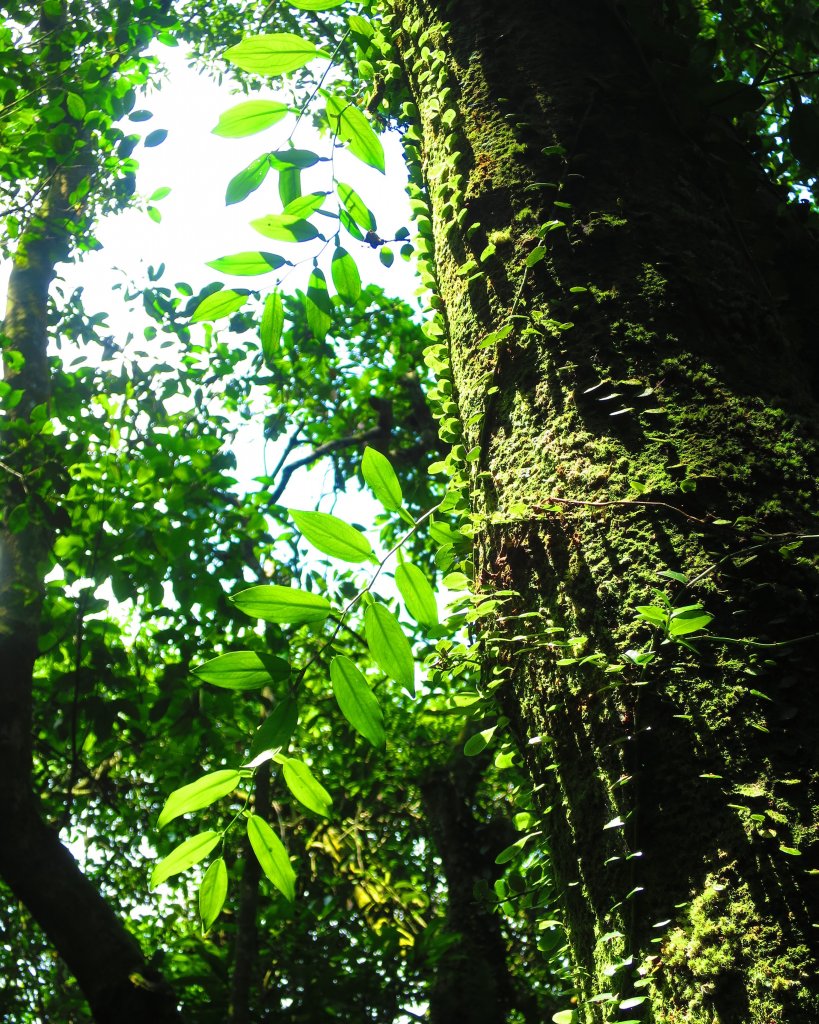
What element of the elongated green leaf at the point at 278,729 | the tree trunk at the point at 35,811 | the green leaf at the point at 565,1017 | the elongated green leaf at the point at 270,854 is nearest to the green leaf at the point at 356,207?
the elongated green leaf at the point at 278,729

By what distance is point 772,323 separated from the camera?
982 millimetres

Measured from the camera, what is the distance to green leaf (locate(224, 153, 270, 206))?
1.11 m

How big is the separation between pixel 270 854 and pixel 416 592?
34cm

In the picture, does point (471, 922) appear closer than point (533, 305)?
No

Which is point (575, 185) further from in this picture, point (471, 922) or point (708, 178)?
point (471, 922)

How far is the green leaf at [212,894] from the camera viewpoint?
90 cm

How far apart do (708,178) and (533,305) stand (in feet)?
1.14

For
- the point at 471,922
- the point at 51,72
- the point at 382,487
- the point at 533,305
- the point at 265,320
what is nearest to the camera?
the point at 382,487

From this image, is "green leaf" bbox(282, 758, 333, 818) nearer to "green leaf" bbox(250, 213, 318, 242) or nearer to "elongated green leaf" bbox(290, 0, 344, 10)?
"green leaf" bbox(250, 213, 318, 242)

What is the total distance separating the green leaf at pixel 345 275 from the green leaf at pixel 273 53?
268 mm

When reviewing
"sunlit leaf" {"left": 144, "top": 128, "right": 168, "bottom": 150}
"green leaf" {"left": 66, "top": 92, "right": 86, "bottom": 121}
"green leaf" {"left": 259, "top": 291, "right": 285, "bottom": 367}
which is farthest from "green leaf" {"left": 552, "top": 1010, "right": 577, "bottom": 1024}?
"green leaf" {"left": 66, "top": 92, "right": 86, "bottom": 121}

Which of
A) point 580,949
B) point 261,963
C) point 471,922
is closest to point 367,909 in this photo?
point 471,922

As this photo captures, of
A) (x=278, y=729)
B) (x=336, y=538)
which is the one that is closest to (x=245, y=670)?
(x=278, y=729)

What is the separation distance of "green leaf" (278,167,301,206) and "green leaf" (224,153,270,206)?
44mm
